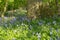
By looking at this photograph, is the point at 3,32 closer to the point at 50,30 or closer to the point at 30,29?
the point at 30,29

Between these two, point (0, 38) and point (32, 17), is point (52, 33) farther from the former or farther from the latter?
point (32, 17)

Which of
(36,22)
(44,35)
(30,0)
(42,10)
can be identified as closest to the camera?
(44,35)

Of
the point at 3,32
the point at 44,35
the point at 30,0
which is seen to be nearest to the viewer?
the point at 44,35

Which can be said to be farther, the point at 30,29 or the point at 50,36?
the point at 30,29

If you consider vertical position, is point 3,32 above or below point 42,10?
above

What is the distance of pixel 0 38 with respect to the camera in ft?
17.2

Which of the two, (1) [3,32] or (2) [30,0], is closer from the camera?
(1) [3,32]

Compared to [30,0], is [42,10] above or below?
below

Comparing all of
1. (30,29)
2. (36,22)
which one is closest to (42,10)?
(36,22)

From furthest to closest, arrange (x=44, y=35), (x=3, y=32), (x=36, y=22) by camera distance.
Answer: (x=36, y=22) < (x=3, y=32) < (x=44, y=35)

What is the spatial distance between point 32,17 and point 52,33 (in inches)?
90.9

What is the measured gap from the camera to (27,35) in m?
5.41

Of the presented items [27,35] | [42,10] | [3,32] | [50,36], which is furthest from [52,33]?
[42,10]

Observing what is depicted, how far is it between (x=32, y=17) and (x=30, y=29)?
173 cm
